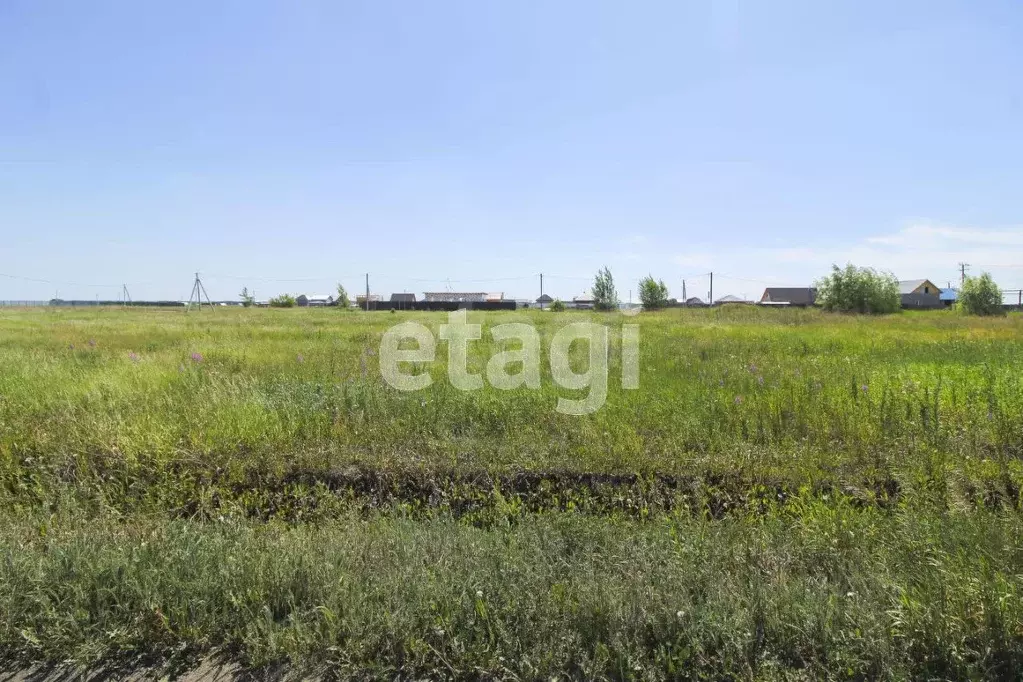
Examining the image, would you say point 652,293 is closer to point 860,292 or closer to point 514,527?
point 860,292

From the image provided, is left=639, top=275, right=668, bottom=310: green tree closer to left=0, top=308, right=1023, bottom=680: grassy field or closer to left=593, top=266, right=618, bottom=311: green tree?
left=593, top=266, right=618, bottom=311: green tree

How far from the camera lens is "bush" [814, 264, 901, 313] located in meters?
54.9

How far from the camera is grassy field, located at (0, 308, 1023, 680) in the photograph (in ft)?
7.49

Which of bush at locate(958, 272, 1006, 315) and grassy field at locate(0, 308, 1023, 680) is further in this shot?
bush at locate(958, 272, 1006, 315)

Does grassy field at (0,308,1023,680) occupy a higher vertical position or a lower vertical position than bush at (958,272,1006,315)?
lower

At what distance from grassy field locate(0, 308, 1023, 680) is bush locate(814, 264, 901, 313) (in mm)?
55036

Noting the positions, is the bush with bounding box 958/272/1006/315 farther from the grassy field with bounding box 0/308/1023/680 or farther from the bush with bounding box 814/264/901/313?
the grassy field with bounding box 0/308/1023/680

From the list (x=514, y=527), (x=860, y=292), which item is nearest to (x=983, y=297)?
(x=860, y=292)

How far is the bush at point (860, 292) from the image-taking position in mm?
54906

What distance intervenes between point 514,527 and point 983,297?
67786 mm

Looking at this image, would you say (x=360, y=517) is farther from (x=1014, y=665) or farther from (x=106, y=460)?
(x=1014, y=665)

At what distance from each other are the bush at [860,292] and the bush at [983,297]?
5.76 meters

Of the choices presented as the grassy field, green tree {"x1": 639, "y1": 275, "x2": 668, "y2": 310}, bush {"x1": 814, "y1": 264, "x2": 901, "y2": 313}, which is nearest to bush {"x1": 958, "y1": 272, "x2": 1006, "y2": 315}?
bush {"x1": 814, "y1": 264, "x2": 901, "y2": 313}

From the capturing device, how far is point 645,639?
232cm
